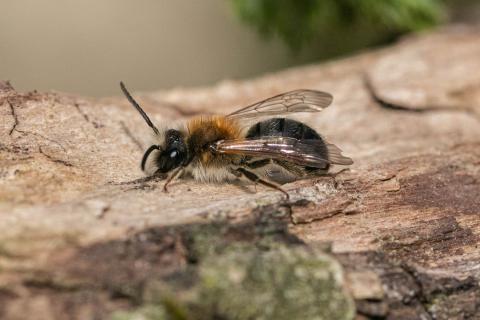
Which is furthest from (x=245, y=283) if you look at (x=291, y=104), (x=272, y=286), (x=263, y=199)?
(x=291, y=104)

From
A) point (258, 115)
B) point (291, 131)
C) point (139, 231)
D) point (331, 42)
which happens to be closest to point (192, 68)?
point (331, 42)

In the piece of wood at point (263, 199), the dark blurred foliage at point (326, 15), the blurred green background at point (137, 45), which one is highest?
the blurred green background at point (137, 45)

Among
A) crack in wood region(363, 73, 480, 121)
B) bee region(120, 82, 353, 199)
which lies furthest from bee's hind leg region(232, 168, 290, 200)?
crack in wood region(363, 73, 480, 121)

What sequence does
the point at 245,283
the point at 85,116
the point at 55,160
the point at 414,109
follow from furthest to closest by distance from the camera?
the point at 414,109, the point at 85,116, the point at 55,160, the point at 245,283

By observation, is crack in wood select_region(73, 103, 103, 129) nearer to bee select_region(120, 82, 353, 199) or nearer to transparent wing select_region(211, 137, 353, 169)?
bee select_region(120, 82, 353, 199)

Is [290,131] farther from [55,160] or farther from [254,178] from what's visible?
[55,160]

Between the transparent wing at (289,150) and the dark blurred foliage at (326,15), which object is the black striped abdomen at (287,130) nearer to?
the transparent wing at (289,150)

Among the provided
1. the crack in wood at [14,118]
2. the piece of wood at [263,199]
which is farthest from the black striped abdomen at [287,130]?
the crack in wood at [14,118]
